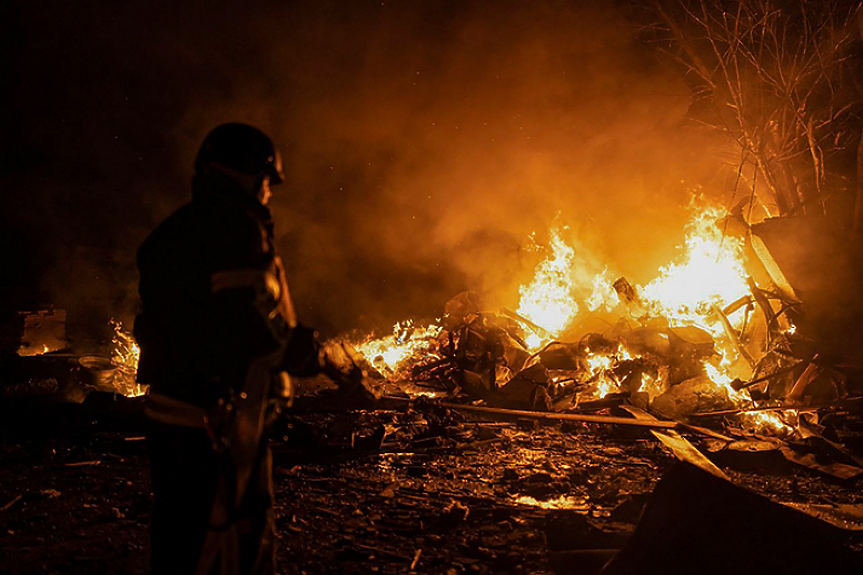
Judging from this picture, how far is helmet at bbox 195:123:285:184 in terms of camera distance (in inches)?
93.7

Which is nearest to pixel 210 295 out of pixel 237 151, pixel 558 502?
pixel 237 151

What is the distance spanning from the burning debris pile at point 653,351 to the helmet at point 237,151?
240 inches

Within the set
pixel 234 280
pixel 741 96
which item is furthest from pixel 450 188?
pixel 234 280

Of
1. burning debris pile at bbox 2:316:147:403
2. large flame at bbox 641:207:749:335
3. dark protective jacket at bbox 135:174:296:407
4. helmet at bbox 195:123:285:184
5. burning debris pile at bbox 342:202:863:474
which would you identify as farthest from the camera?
large flame at bbox 641:207:749:335

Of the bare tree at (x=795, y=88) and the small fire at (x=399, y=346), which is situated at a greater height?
the bare tree at (x=795, y=88)

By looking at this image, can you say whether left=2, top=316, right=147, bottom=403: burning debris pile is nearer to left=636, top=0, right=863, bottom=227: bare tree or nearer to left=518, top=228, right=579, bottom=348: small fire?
left=518, top=228, right=579, bottom=348: small fire

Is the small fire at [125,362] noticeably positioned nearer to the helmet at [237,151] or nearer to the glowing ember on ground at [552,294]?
the helmet at [237,151]

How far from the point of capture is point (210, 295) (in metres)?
2.12

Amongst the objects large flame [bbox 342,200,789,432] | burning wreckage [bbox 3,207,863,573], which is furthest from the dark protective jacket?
large flame [bbox 342,200,789,432]

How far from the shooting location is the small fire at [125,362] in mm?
8250

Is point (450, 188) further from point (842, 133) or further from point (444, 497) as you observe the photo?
point (444, 497)

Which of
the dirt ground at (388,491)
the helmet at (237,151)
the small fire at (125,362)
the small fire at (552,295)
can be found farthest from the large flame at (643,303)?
the helmet at (237,151)

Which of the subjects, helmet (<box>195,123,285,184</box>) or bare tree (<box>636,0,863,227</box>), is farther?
bare tree (<box>636,0,863,227</box>)

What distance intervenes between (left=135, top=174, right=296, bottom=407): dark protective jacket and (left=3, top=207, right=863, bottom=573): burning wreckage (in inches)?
23.0
